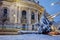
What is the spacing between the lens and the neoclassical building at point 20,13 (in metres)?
4.52

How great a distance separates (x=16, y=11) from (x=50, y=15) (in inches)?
39.5

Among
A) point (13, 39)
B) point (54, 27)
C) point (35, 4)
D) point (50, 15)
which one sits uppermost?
point (35, 4)

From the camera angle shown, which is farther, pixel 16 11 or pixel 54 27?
pixel 16 11

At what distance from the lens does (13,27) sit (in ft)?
14.8

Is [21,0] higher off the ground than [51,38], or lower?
higher

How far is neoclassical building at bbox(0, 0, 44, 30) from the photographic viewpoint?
4.52 metres

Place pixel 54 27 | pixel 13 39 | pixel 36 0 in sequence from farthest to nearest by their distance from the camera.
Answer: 1. pixel 36 0
2. pixel 54 27
3. pixel 13 39

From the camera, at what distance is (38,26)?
4375mm

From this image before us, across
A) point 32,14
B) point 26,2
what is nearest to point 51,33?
point 32,14

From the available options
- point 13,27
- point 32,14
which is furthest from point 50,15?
point 13,27

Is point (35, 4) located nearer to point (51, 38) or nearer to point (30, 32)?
point (30, 32)

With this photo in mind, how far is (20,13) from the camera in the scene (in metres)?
4.71

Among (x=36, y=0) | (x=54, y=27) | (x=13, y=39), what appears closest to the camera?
(x=13, y=39)

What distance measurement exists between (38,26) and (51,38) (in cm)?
51
